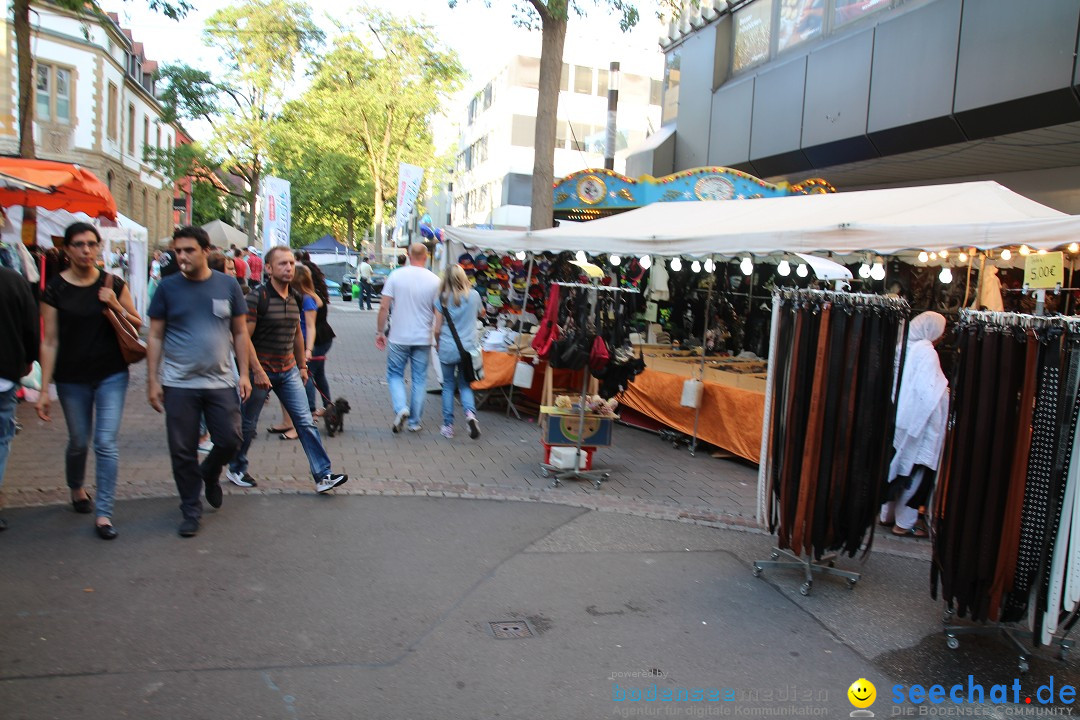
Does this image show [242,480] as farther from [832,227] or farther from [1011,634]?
[832,227]

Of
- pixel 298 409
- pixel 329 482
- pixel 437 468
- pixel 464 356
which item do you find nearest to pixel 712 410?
pixel 464 356

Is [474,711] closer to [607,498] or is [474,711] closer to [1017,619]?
[1017,619]

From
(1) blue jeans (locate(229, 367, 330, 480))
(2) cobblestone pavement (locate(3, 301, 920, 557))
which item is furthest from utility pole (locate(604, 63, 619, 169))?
(1) blue jeans (locate(229, 367, 330, 480))

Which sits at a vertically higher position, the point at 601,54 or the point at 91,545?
the point at 601,54

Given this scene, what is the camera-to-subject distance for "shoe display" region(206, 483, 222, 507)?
5.19 metres

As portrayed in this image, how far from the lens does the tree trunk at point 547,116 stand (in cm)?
1214

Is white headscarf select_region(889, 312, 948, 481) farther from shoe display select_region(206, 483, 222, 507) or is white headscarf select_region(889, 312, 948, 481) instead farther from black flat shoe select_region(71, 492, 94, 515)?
black flat shoe select_region(71, 492, 94, 515)

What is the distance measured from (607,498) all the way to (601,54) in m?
39.6

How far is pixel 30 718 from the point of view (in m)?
2.93

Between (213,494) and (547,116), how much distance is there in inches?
341

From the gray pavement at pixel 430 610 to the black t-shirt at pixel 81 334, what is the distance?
37.8 inches

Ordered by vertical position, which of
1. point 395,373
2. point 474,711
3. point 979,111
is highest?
point 979,111

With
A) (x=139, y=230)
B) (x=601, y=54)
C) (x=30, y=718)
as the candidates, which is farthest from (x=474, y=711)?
(x=601, y=54)

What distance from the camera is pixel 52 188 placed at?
24.0ft
